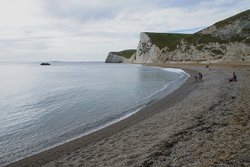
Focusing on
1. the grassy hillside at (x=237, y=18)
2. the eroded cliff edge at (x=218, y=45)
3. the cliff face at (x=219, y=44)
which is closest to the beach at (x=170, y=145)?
the eroded cliff edge at (x=218, y=45)

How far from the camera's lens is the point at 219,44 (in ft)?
365

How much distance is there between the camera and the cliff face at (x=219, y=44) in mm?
101188

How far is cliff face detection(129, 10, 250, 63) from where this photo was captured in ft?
332

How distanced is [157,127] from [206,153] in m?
7.01

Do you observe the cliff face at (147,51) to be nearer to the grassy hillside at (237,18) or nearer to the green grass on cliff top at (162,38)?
the green grass on cliff top at (162,38)

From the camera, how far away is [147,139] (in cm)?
1468

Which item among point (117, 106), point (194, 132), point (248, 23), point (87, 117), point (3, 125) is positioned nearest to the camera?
point (194, 132)

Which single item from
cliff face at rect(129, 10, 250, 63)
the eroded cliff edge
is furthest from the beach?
cliff face at rect(129, 10, 250, 63)

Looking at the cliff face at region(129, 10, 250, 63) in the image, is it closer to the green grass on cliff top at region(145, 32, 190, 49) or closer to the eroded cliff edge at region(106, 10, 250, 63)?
the eroded cliff edge at region(106, 10, 250, 63)

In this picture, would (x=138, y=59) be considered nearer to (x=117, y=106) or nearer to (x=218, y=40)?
(x=218, y=40)

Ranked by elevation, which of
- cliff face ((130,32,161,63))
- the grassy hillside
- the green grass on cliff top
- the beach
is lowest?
the beach

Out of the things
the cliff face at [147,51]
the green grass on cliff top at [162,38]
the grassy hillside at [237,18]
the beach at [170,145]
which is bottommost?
the beach at [170,145]

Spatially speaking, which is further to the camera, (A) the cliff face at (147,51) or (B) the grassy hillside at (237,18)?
(A) the cliff face at (147,51)

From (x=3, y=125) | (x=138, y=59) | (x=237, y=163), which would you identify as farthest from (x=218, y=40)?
(x=237, y=163)
